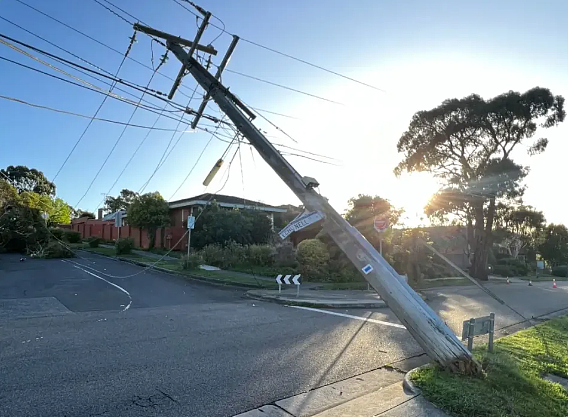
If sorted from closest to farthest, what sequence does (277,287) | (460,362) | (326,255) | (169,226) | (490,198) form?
1. (460,362)
2. (277,287)
3. (326,255)
4. (490,198)
5. (169,226)

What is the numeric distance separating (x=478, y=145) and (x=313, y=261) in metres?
18.9

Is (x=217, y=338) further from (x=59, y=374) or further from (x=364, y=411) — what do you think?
(x=364, y=411)

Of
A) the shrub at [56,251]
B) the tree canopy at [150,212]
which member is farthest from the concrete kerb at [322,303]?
the tree canopy at [150,212]

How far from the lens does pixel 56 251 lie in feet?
91.6

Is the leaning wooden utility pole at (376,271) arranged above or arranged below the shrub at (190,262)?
above

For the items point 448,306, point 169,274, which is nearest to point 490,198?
point 448,306

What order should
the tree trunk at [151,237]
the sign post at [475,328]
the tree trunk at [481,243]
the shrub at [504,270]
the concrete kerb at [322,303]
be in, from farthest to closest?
the shrub at [504,270]
the tree trunk at [151,237]
the tree trunk at [481,243]
the concrete kerb at [322,303]
the sign post at [475,328]

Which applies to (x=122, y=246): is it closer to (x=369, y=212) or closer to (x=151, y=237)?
(x=151, y=237)

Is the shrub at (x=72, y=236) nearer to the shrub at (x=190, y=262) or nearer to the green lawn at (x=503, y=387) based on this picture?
the shrub at (x=190, y=262)

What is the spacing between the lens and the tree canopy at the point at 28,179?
216 ft

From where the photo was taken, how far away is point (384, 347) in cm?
803

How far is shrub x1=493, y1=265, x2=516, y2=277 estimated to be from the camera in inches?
1714

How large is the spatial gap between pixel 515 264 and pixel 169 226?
39.0 metres

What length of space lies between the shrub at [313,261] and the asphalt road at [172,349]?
7.49 metres
